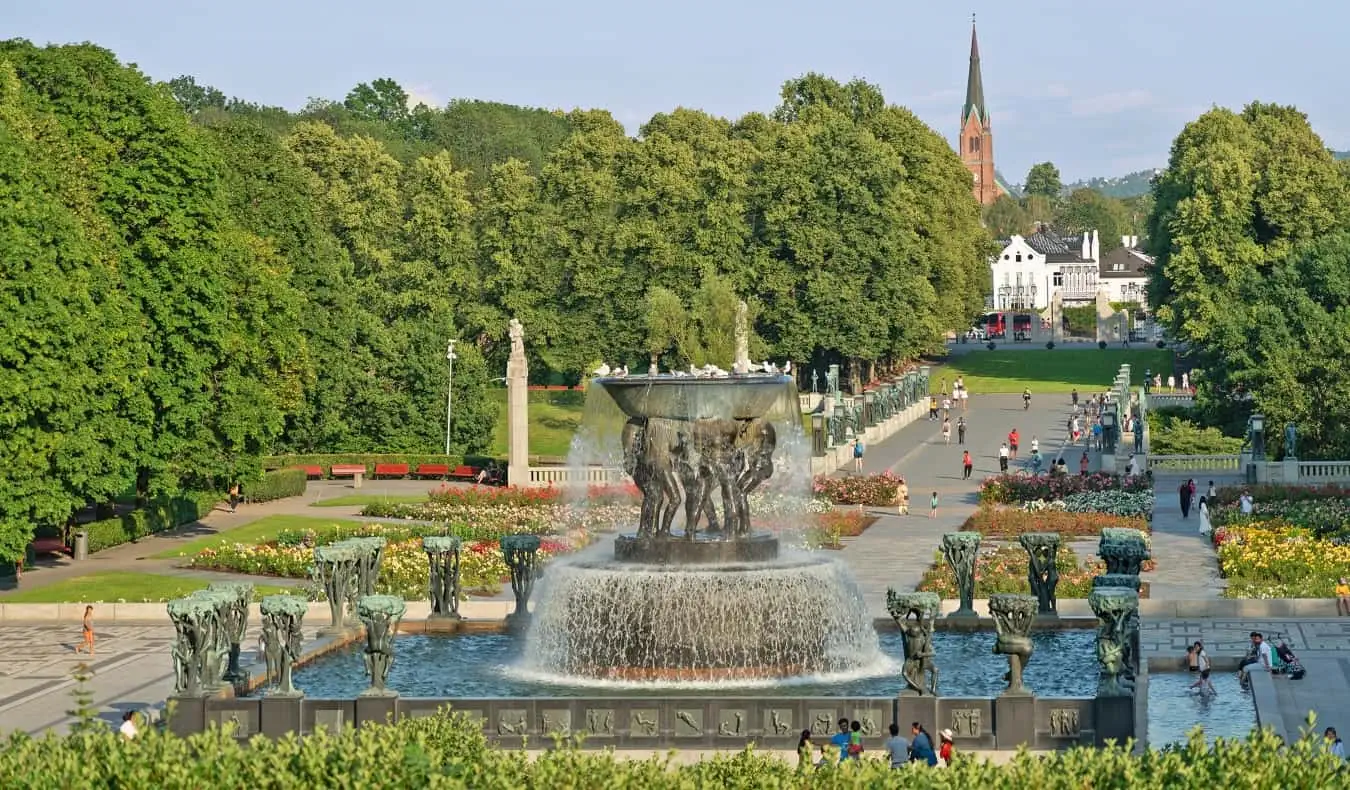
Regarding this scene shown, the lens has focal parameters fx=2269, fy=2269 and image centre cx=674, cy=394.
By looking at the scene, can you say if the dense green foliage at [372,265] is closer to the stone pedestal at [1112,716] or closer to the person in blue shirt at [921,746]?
the person in blue shirt at [921,746]

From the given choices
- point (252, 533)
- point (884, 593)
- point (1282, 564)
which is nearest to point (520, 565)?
point (884, 593)

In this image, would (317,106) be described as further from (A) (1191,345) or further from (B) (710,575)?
(B) (710,575)

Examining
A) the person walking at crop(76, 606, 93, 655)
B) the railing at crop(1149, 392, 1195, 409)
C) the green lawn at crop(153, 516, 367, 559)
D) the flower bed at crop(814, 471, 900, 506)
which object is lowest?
the person walking at crop(76, 606, 93, 655)

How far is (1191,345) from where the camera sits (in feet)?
329

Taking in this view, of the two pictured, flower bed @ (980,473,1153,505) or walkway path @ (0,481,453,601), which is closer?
walkway path @ (0,481,453,601)

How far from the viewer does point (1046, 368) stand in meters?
116

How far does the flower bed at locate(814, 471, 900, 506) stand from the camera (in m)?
64.9

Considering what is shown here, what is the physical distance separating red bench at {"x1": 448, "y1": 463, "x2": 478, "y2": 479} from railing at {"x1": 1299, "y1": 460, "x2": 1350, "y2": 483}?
25.9 meters

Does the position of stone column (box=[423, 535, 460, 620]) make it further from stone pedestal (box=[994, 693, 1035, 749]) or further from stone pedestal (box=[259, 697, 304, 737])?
stone pedestal (box=[994, 693, 1035, 749])

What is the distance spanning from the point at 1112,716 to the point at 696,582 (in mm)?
6273

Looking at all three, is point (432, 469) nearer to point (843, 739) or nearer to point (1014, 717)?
point (1014, 717)

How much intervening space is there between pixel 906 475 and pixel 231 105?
10253 centimetres

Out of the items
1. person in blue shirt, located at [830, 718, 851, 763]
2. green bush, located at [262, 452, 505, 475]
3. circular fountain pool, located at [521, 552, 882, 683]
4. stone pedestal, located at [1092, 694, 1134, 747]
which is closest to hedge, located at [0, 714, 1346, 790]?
person in blue shirt, located at [830, 718, 851, 763]

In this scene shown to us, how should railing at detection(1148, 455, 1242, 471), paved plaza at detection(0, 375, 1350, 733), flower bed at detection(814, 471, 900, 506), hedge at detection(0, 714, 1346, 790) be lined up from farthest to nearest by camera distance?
railing at detection(1148, 455, 1242, 471)
flower bed at detection(814, 471, 900, 506)
paved plaza at detection(0, 375, 1350, 733)
hedge at detection(0, 714, 1346, 790)
